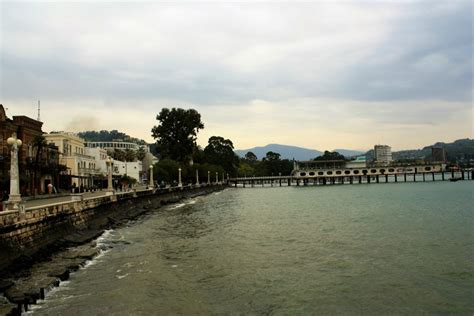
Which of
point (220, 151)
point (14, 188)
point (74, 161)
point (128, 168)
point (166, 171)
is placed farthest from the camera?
point (220, 151)

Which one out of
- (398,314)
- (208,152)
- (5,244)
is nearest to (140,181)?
(208,152)

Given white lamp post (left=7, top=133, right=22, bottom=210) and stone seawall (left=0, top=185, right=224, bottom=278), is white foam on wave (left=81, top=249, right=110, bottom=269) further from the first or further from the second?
white lamp post (left=7, top=133, right=22, bottom=210)

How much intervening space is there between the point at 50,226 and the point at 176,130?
76440 millimetres

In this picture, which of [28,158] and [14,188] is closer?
[14,188]

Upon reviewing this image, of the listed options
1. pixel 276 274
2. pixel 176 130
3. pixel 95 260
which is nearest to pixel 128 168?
pixel 176 130

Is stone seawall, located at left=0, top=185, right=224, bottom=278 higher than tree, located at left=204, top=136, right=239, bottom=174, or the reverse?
tree, located at left=204, top=136, right=239, bottom=174

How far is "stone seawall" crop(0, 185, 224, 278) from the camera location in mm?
17328

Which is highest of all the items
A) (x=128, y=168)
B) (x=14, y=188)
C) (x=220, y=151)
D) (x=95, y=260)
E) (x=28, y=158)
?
(x=220, y=151)

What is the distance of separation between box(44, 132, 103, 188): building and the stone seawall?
2974 centimetres

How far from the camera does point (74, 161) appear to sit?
70625 mm

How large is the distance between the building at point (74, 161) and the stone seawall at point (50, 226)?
29740mm

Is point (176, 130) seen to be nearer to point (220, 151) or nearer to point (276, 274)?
point (220, 151)

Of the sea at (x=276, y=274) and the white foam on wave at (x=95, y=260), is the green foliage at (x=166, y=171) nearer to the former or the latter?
Result: the sea at (x=276, y=274)

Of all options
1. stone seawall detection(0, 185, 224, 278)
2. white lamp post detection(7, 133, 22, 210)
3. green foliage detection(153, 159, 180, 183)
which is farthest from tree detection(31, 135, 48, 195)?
green foliage detection(153, 159, 180, 183)
